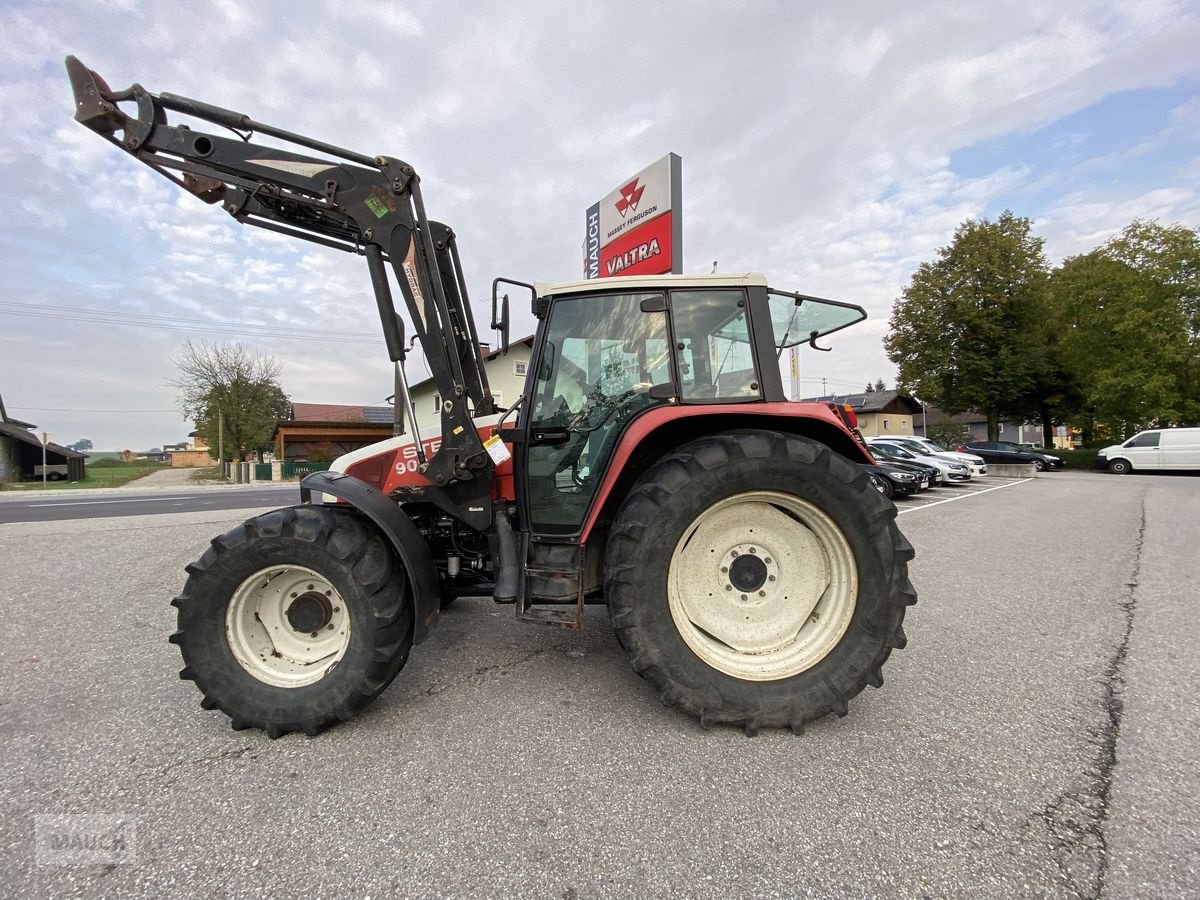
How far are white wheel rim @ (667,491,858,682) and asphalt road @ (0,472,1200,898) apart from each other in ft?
1.13

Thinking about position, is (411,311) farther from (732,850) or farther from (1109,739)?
(1109,739)

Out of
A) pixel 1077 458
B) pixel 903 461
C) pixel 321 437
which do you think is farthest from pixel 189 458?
pixel 1077 458

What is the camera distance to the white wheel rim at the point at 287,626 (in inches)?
94.1

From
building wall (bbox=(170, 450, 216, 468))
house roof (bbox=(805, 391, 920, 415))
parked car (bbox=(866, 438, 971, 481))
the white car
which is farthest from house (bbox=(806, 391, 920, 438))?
building wall (bbox=(170, 450, 216, 468))

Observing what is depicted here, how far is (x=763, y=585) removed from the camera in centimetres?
258

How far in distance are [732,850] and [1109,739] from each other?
6.17 ft

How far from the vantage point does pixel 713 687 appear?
230 centimetres

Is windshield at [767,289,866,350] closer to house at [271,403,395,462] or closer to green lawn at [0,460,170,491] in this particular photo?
green lawn at [0,460,170,491]

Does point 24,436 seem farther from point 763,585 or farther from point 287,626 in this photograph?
point 763,585

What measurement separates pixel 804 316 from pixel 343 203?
247 cm

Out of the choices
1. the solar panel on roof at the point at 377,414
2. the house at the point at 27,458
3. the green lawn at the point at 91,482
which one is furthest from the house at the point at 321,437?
the house at the point at 27,458

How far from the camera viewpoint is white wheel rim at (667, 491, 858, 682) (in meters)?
2.43

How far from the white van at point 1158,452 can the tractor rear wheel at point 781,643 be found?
24.3 m

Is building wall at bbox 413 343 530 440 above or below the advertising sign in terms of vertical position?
below
